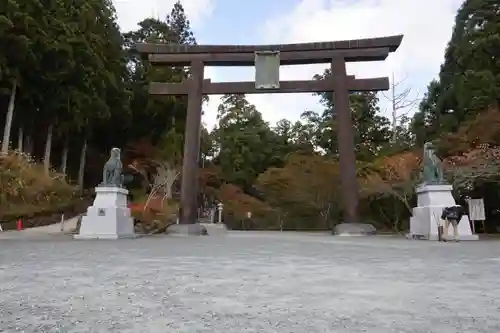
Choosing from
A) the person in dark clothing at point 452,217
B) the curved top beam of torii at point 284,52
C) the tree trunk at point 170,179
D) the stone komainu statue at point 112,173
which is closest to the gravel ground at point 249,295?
the person in dark clothing at point 452,217

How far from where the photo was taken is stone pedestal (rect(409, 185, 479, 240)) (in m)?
9.81

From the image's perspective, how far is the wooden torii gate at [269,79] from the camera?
13.1m

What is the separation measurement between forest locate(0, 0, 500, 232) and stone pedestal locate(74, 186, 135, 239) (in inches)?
244

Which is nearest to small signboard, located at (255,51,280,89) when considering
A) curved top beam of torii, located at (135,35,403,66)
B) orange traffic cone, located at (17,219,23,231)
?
curved top beam of torii, located at (135,35,403,66)

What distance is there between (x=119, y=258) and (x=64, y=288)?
220 centimetres

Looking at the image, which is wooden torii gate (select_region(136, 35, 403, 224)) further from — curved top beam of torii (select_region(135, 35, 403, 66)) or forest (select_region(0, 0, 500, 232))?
forest (select_region(0, 0, 500, 232))

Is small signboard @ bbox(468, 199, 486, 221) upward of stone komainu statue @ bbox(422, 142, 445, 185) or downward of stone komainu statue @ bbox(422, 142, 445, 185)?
downward

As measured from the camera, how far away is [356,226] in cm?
1242

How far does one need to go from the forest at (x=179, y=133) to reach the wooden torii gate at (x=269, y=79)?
303 cm

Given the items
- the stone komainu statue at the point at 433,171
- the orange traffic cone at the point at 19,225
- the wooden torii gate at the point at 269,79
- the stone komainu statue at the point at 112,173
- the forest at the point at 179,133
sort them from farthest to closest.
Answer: the orange traffic cone at the point at 19,225 < the forest at the point at 179,133 < the wooden torii gate at the point at 269,79 < the stone komainu statue at the point at 112,173 < the stone komainu statue at the point at 433,171

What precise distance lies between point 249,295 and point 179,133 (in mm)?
22645

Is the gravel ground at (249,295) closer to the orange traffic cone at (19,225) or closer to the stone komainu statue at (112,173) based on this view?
the stone komainu statue at (112,173)

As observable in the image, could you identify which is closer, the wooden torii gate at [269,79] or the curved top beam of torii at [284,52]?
the wooden torii gate at [269,79]

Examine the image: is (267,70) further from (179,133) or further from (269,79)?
(179,133)
